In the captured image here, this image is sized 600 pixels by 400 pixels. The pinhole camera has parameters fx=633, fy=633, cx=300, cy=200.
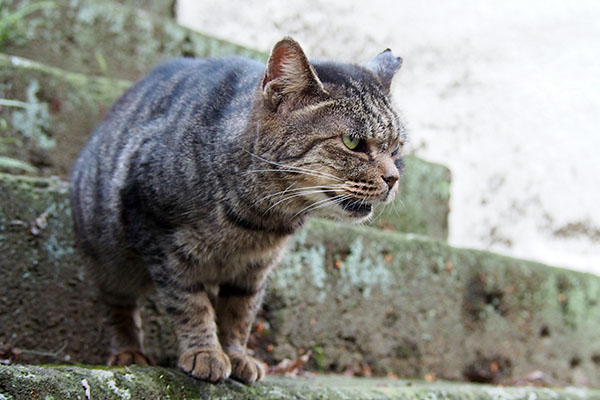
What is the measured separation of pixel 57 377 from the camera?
4.45ft

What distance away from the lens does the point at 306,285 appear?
2.77m

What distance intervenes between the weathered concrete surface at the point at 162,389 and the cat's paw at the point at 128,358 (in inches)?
18.9

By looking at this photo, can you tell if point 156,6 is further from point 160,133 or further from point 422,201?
point 160,133

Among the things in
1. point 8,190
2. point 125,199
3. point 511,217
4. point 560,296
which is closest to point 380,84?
point 125,199

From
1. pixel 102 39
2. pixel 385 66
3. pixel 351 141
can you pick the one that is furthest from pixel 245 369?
pixel 102 39

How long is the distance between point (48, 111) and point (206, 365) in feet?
5.24

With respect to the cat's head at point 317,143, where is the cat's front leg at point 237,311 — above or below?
below

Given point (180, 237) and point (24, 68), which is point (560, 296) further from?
point (24, 68)

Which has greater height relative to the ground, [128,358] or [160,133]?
[160,133]

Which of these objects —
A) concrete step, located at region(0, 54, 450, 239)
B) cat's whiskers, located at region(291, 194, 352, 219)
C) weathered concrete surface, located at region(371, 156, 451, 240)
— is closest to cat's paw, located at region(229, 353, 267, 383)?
cat's whiskers, located at region(291, 194, 352, 219)

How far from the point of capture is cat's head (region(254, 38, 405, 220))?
1953 millimetres

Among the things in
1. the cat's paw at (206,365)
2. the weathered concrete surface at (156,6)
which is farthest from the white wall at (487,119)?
the cat's paw at (206,365)

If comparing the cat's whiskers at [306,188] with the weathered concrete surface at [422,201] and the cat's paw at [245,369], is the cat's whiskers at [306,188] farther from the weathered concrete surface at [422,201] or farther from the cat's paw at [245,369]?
the weathered concrete surface at [422,201]

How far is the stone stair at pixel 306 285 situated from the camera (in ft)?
7.25
